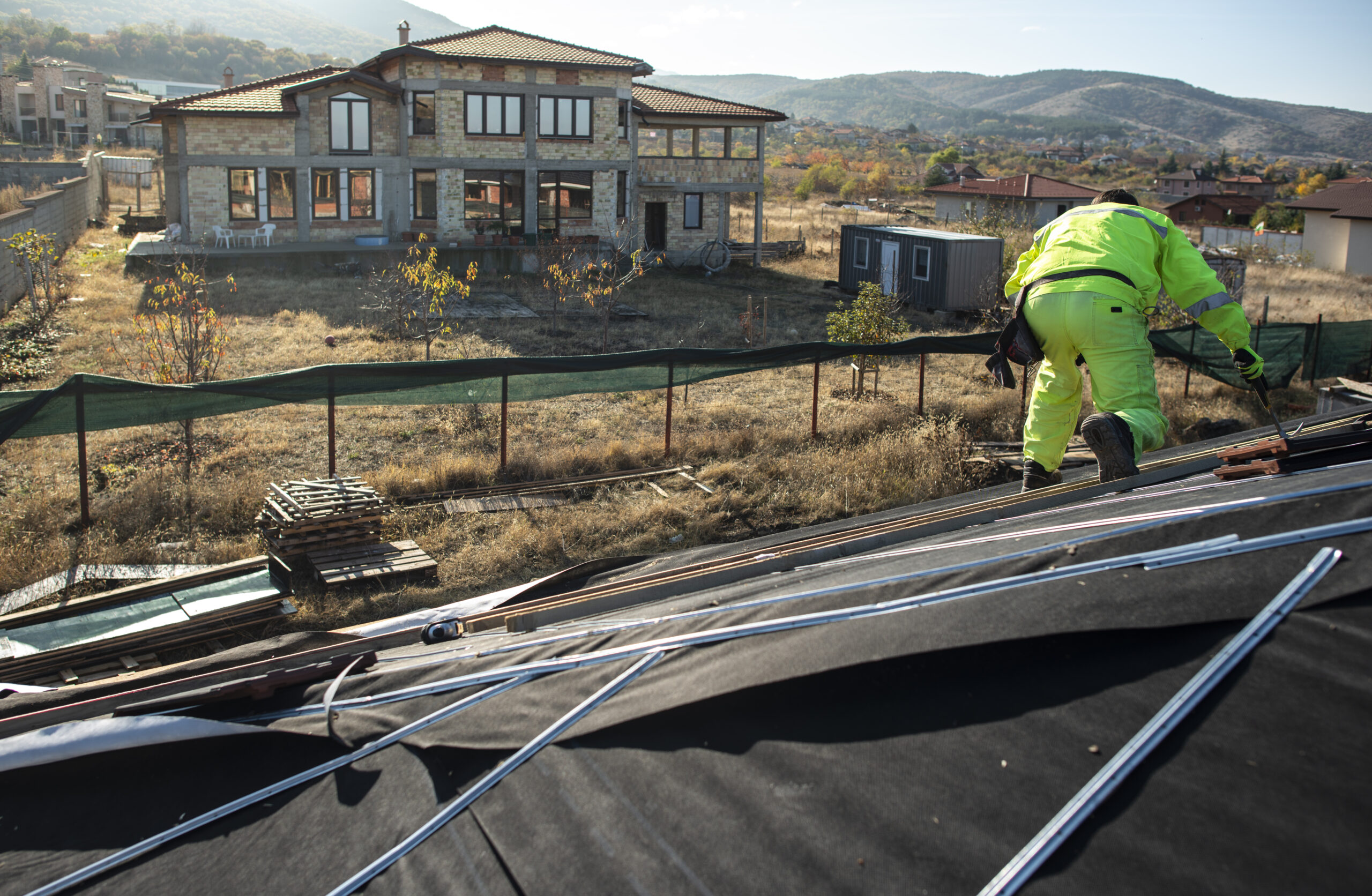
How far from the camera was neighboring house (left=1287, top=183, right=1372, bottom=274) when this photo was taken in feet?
120

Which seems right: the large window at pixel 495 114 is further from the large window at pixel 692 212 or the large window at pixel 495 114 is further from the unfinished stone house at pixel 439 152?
the large window at pixel 692 212

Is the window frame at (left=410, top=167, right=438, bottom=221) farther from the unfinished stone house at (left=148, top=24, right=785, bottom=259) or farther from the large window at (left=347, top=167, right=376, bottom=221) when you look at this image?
the large window at (left=347, top=167, right=376, bottom=221)

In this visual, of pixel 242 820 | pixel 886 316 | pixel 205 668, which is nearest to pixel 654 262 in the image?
pixel 886 316

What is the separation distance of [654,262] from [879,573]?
1131 inches

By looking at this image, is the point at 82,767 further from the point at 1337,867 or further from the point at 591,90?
the point at 591,90

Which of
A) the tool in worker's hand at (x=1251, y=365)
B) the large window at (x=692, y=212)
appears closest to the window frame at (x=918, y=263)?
the large window at (x=692, y=212)

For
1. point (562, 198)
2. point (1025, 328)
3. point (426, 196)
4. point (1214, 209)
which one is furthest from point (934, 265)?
point (1214, 209)

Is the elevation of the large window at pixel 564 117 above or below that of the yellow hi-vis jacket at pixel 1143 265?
above

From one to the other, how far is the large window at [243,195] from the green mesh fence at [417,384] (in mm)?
19374

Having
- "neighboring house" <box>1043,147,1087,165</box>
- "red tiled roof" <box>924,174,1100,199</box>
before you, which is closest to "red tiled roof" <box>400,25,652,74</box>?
"red tiled roof" <box>924,174,1100,199</box>

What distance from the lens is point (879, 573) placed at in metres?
4.01

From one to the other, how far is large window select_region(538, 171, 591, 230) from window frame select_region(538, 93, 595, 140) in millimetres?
1140

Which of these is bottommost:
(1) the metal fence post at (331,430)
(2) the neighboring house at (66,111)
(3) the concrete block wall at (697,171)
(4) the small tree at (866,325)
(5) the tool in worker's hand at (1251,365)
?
(1) the metal fence post at (331,430)

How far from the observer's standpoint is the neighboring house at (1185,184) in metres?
72.5
